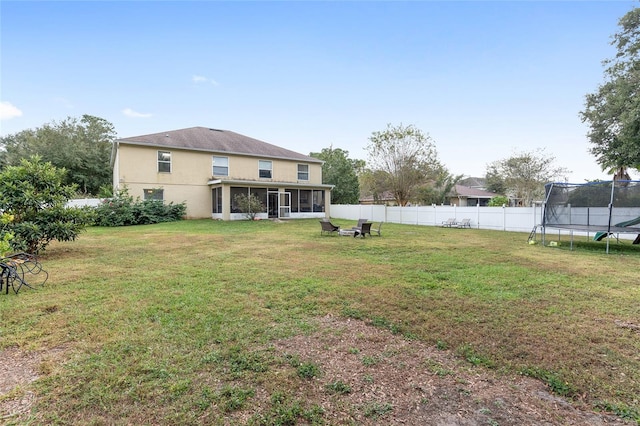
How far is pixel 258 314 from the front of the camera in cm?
416

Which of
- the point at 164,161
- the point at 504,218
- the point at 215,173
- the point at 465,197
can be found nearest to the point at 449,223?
the point at 504,218

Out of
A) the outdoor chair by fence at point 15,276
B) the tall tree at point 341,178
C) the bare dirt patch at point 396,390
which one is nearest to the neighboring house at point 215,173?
the tall tree at point 341,178

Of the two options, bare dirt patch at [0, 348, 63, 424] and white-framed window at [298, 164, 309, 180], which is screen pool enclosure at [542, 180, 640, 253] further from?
white-framed window at [298, 164, 309, 180]

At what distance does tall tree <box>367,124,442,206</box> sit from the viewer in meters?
24.5

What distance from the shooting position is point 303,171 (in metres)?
25.8

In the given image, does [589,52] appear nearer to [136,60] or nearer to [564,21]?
[564,21]

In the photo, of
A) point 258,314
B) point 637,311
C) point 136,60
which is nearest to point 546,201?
point 637,311

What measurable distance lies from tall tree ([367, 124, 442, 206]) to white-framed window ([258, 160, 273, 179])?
845 centimetres

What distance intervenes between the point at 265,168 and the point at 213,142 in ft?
14.2

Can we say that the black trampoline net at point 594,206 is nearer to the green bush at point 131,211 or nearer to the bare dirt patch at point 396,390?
the bare dirt patch at point 396,390

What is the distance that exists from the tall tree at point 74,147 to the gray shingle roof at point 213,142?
1177cm

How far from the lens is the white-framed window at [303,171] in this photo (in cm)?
2557

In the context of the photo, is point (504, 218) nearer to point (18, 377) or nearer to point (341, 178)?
point (18, 377)

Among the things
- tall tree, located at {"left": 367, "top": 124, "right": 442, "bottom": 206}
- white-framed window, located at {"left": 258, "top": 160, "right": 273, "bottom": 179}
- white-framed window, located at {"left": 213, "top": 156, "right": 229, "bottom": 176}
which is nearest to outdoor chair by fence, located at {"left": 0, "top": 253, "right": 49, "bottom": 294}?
white-framed window, located at {"left": 213, "top": 156, "right": 229, "bottom": 176}
